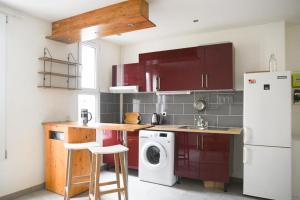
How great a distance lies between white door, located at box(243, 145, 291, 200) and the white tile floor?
0.22 metres

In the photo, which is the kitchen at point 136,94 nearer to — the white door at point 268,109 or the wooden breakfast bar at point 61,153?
the wooden breakfast bar at point 61,153

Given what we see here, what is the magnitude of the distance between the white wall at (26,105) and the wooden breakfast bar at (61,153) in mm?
155

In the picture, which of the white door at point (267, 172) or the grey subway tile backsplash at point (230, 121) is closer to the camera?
the white door at point (267, 172)

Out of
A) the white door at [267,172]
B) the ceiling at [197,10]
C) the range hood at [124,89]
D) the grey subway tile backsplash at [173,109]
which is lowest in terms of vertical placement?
the white door at [267,172]

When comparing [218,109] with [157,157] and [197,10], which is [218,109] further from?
[197,10]

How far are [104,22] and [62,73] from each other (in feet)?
3.93

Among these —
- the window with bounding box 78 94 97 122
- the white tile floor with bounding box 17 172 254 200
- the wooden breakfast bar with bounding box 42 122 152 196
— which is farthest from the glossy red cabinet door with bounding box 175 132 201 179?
the window with bounding box 78 94 97 122

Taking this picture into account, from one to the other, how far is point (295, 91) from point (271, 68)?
48cm

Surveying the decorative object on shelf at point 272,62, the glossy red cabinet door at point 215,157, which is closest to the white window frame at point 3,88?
the glossy red cabinet door at point 215,157

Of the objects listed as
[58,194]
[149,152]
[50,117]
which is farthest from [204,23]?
[58,194]

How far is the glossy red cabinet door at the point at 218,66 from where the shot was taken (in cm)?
313

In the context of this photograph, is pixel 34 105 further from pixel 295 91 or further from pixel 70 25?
pixel 295 91

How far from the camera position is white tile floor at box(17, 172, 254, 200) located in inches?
108

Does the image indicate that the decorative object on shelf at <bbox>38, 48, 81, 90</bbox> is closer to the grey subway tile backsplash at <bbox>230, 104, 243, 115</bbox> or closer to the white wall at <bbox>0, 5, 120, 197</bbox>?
the white wall at <bbox>0, 5, 120, 197</bbox>
